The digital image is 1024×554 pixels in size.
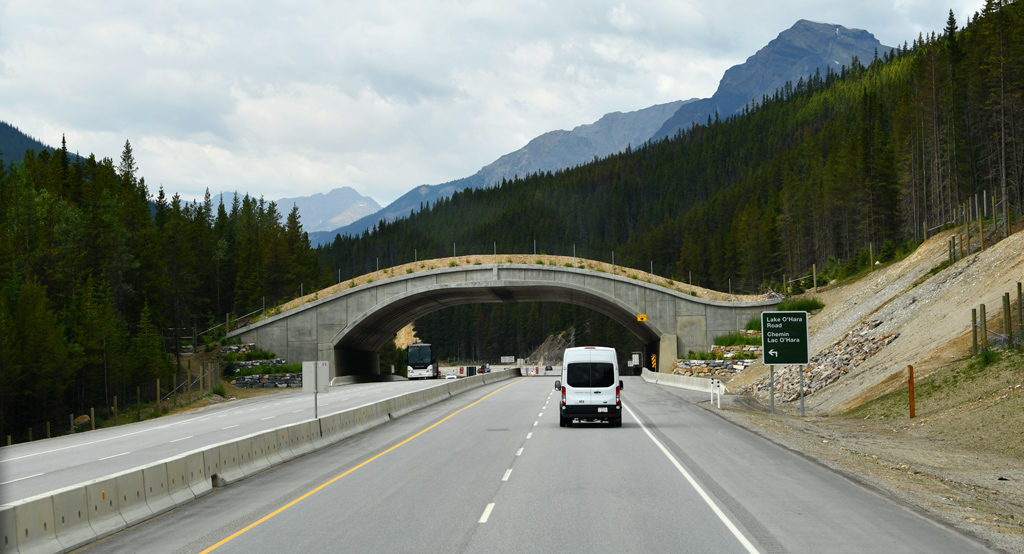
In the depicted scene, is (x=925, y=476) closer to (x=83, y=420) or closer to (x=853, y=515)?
(x=853, y=515)

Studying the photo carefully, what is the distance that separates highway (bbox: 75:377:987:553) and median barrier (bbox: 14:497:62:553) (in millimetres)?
734

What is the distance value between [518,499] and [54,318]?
5142 centimetres

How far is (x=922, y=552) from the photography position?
957cm

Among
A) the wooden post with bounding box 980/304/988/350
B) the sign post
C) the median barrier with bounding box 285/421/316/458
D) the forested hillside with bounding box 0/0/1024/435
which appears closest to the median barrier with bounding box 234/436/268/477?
the median barrier with bounding box 285/421/316/458

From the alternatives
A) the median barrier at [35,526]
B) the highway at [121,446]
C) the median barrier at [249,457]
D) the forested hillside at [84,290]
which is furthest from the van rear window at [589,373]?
the forested hillside at [84,290]

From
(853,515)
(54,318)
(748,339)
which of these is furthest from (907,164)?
(853,515)

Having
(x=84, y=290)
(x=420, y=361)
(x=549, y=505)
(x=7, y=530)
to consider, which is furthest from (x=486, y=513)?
(x=420, y=361)

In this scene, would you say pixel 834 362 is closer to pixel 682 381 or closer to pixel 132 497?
pixel 682 381

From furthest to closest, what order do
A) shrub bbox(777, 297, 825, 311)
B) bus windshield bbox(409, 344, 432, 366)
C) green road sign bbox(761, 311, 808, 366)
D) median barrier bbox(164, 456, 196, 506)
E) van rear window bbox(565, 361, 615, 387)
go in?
bus windshield bbox(409, 344, 432, 366)
shrub bbox(777, 297, 825, 311)
green road sign bbox(761, 311, 808, 366)
van rear window bbox(565, 361, 615, 387)
median barrier bbox(164, 456, 196, 506)

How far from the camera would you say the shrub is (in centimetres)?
6344

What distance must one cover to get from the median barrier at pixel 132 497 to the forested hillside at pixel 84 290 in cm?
3921

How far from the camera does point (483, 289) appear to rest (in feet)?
249

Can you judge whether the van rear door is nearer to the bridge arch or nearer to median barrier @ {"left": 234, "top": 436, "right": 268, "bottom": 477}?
median barrier @ {"left": 234, "top": 436, "right": 268, "bottom": 477}

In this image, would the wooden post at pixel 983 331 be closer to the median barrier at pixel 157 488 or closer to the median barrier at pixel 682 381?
the median barrier at pixel 682 381
